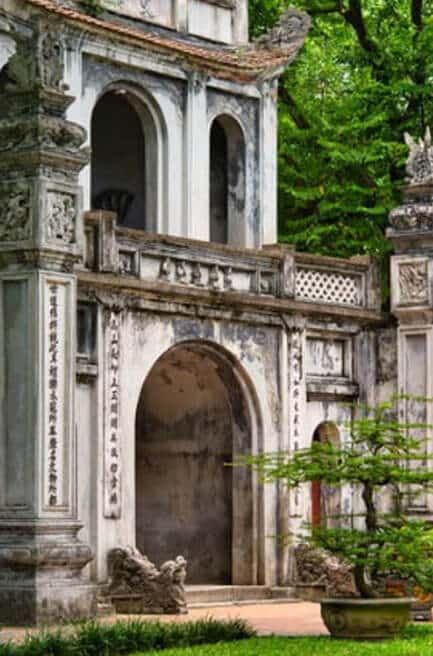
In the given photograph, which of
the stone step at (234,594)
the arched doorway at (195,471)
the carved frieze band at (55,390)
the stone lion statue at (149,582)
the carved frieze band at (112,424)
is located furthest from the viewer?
the arched doorway at (195,471)

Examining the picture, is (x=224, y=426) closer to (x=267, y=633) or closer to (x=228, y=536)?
(x=228, y=536)

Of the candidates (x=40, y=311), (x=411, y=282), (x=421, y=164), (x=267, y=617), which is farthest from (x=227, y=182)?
(x=40, y=311)

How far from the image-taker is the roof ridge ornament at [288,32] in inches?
1203

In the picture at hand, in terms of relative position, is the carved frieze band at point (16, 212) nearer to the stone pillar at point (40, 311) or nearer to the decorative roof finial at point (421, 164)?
the stone pillar at point (40, 311)

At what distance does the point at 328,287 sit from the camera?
29.2 meters

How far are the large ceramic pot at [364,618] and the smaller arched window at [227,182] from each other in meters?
11.0

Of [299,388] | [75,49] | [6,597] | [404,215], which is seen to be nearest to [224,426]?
[299,388]

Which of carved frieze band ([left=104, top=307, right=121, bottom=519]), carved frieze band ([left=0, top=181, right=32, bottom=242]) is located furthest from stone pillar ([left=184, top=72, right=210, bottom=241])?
carved frieze band ([left=0, top=181, right=32, bottom=242])

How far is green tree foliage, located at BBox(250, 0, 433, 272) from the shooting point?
32.7 meters

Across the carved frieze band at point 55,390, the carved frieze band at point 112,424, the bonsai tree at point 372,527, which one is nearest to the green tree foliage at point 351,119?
the carved frieze band at point 112,424

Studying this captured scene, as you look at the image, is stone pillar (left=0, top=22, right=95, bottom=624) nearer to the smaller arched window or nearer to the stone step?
the stone step

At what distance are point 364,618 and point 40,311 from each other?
5.14 m

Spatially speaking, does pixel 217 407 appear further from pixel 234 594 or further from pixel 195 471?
pixel 234 594

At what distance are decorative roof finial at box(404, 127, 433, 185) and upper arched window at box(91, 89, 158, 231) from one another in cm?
421
